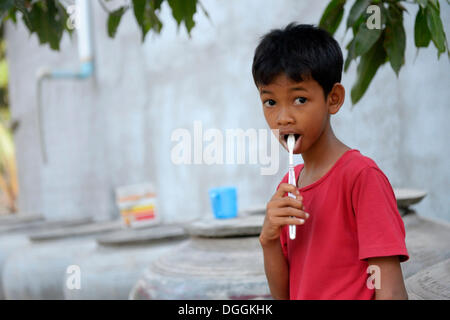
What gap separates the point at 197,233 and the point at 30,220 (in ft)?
11.2

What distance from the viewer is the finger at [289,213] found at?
84 cm

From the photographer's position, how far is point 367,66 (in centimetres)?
144

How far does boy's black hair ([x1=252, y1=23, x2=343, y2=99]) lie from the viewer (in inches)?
36.0

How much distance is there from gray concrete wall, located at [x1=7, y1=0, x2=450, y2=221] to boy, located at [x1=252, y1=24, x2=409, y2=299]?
2.09ft

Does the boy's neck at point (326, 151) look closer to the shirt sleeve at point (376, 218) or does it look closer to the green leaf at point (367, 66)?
the shirt sleeve at point (376, 218)

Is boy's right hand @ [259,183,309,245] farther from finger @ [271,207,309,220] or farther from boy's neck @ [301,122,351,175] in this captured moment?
boy's neck @ [301,122,351,175]

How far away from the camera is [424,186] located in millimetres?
2555

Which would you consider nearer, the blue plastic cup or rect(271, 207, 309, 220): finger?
rect(271, 207, 309, 220): finger

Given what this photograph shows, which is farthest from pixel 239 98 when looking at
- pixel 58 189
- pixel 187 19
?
pixel 58 189

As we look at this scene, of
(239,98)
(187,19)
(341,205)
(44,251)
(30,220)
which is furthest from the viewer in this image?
(30,220)

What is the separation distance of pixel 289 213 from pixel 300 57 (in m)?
0.27

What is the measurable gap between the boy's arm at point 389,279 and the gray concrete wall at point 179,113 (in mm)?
911

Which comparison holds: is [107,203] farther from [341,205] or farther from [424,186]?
[341,205]

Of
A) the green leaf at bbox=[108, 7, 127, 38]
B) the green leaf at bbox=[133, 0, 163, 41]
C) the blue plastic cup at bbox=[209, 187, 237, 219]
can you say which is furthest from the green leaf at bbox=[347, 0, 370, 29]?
the blue plastic cup at bbox=[209, 187, 237, 219]
